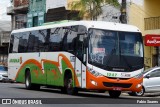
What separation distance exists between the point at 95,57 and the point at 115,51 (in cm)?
94

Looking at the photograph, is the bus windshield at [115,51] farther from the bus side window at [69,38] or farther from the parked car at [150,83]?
the parked car at [150,83]

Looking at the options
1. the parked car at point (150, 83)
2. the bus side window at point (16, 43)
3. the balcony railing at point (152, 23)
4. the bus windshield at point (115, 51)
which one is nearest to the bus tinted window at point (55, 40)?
the bus windshield at point (115, 51)

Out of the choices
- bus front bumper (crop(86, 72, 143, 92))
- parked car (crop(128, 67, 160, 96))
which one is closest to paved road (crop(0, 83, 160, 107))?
bus front bumper (crop(86, 72, 143, 92))

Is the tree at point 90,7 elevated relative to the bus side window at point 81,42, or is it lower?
elevated

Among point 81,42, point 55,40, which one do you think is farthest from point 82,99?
point 55,40

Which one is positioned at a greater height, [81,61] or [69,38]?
[69,38]

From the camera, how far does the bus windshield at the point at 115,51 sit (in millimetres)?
21359

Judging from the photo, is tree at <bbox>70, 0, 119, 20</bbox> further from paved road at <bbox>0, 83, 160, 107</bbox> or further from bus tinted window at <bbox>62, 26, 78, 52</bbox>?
bus tinted window at <bbox>62, 26, 78, 52</bbox>

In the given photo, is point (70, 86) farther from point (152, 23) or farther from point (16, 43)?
point (152, 23)

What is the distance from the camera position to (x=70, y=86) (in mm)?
23109

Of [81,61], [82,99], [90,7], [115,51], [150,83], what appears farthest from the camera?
[90,7]

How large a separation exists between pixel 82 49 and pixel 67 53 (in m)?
1.59

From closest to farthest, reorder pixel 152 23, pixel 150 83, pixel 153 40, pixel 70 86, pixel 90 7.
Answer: pixel 70 86
pixel 150 83
pixel 153 40
pixel 90 7
pixel 152 23

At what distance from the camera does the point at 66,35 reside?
23531mm
